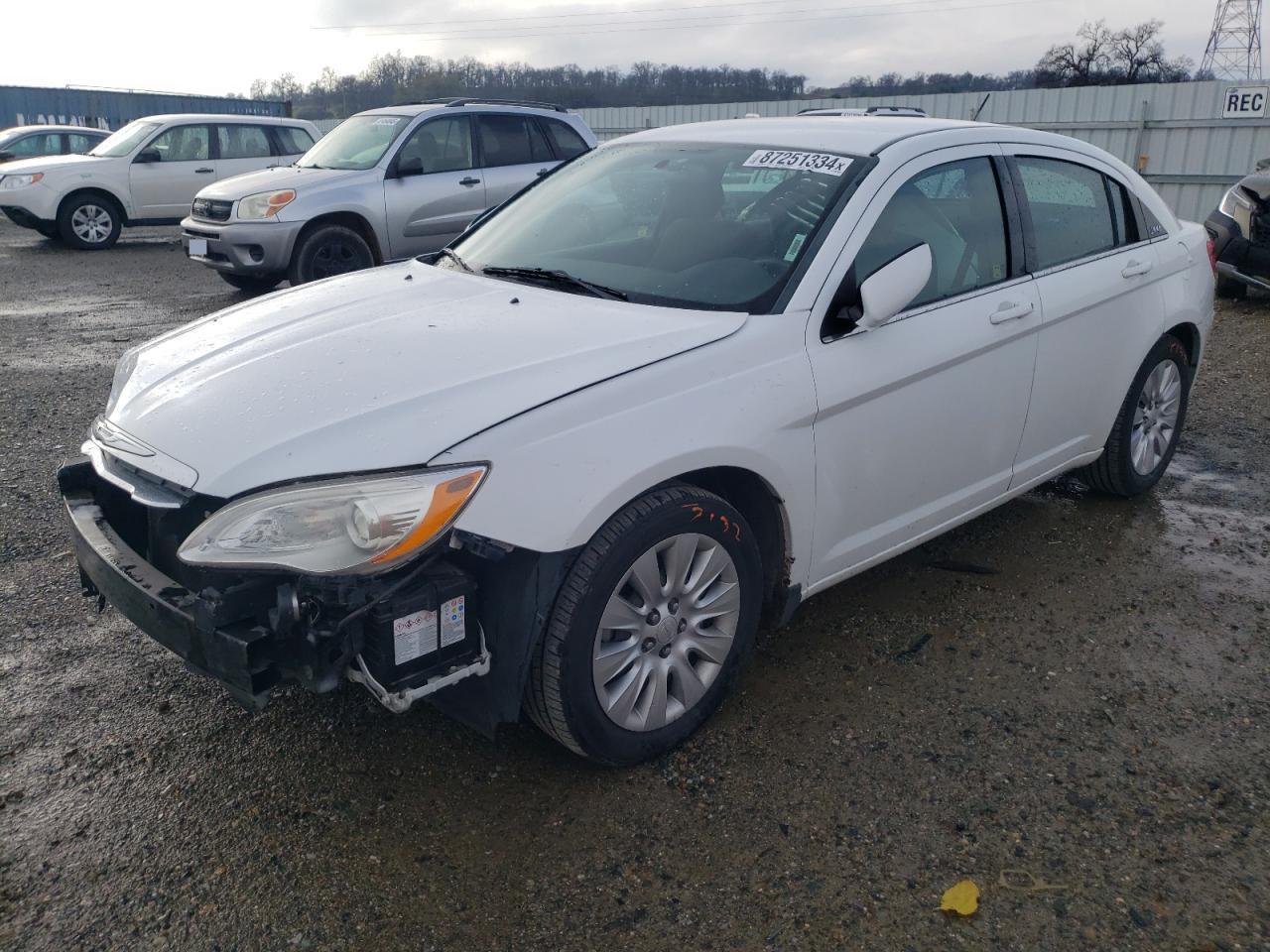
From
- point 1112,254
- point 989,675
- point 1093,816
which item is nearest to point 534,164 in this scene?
point 1112,254

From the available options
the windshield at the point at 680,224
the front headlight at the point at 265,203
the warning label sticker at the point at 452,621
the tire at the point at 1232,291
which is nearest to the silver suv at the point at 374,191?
the front headlight at the point at 265,203

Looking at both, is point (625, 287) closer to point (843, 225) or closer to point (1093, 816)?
point (843, 225)

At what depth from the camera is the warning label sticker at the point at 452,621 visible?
2457 millimetres

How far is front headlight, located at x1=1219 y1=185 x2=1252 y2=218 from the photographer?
9.60m

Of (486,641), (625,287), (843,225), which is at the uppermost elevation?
(843,225)

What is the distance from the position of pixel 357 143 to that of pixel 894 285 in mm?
8349

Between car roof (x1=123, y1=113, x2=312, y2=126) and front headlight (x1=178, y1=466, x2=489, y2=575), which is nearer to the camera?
front headlight (x1=178, y1=466, x2=489, y2=575)

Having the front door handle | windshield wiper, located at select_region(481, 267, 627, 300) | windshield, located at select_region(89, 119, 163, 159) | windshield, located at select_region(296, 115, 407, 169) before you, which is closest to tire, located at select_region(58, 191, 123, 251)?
windshield, located at select_region(89, 119, 163, 159)

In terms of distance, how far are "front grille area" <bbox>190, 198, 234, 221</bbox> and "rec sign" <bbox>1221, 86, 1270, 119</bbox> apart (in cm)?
1280

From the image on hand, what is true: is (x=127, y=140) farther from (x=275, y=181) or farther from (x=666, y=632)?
(x=666, y=632)

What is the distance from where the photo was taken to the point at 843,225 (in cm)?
323

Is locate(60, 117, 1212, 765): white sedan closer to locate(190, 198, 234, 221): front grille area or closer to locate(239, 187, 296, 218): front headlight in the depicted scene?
locate(239, 187, 296, 218): front headlight

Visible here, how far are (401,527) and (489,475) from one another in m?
0.23

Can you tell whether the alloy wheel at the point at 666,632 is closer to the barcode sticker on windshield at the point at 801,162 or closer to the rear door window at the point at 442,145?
A: the barcode sticker on windshield at the point at 801,162
